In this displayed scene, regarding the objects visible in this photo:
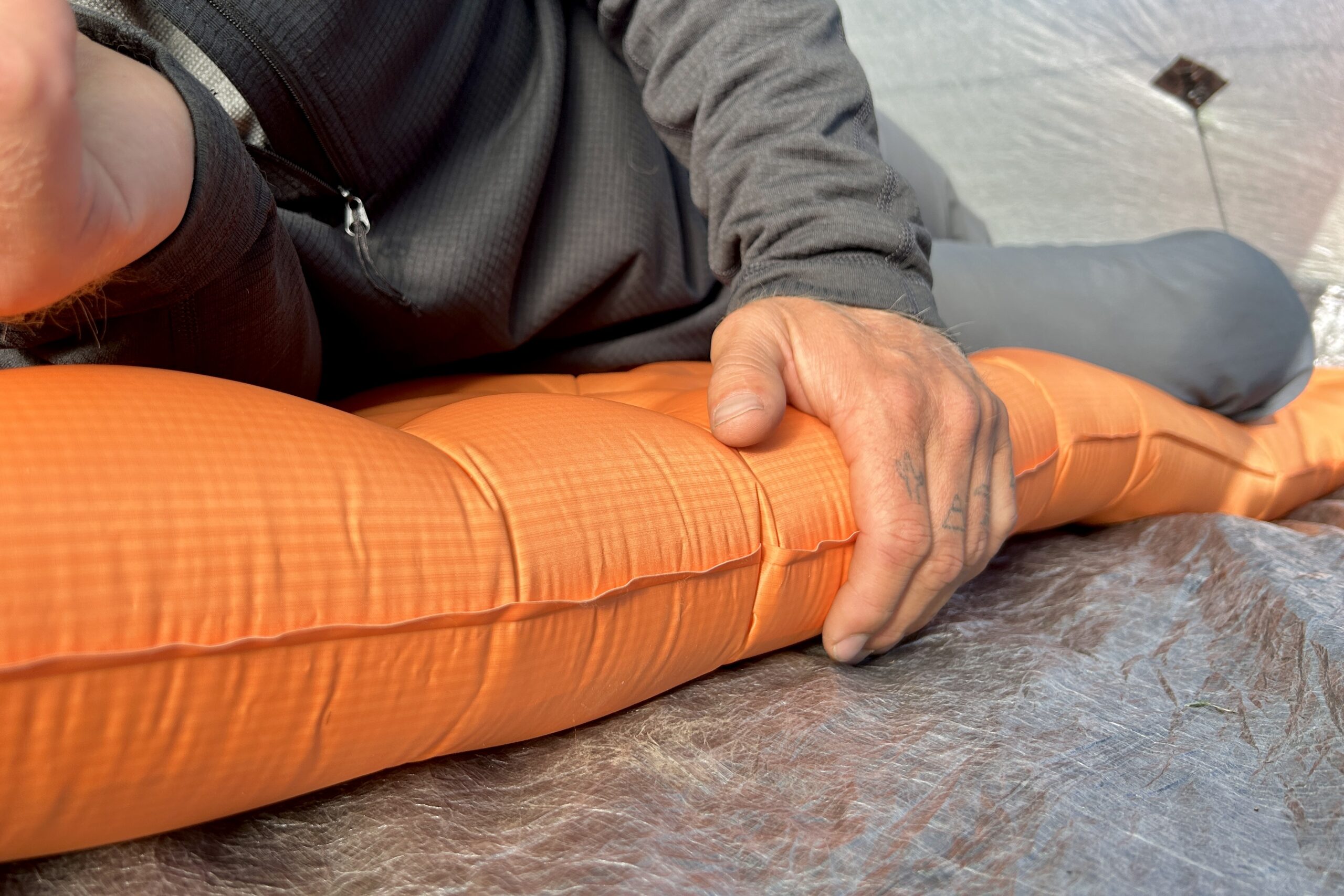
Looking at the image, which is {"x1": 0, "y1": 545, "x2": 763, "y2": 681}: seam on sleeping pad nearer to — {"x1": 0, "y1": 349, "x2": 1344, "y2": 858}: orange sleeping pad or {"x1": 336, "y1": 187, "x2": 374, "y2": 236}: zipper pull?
{"x1": 0, "y1": 349, "x2": 1344, "y2": 858}: orange sleeping pad

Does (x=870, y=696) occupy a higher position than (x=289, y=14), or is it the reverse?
(x=289, y=14)

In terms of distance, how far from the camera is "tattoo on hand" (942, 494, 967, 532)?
1.65 feet

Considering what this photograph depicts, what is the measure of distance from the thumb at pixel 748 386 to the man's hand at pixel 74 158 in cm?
29

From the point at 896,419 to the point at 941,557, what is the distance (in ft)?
0.28

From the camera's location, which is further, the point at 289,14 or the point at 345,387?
the point at 345,387

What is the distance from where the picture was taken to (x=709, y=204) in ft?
2.29

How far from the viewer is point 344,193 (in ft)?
1.96

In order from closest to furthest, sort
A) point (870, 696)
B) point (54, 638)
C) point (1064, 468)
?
point (54, 638), point (870, 696), point (1064, 468)

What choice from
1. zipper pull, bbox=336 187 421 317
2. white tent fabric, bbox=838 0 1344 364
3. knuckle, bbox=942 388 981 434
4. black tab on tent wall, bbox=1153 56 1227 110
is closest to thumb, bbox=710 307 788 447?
knuckle, bbox=942 388 981 434

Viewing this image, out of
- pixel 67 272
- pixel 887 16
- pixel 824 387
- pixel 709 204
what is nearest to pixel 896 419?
pixel 824 387

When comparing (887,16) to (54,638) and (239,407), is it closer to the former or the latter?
(239,407)

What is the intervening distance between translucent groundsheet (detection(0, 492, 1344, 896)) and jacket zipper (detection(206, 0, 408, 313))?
1.15ft

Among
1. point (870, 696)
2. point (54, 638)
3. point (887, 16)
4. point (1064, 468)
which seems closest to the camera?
point (54, 638)

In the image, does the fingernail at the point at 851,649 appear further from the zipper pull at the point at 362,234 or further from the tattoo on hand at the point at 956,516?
the zipper pull at the point at 362,234
